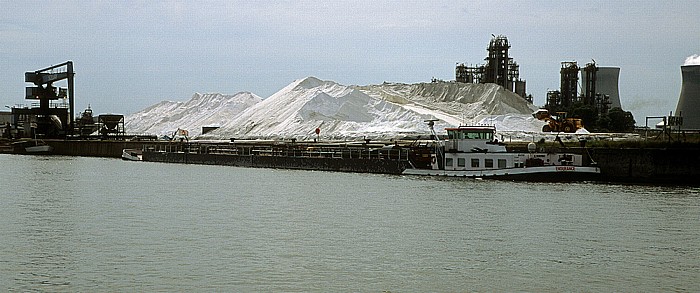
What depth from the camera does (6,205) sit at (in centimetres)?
3056

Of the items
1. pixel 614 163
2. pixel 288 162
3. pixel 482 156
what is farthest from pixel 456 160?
pixel 288 162

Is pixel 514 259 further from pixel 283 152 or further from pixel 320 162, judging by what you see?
pixel 283 152

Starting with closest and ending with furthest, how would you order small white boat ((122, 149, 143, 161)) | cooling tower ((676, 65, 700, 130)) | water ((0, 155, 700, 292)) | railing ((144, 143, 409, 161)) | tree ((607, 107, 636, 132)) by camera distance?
water ((0, 155, 700, 292)) < railing ((144, 143, 409, 161)) < cooling tower ((676, 65, 700, 130)) < small white boat ((122, 149, 143, 161)) < tree ((607, 107, 636, 132))

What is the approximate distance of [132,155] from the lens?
7406 centimetres

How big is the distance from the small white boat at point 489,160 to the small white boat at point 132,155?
34.3 m

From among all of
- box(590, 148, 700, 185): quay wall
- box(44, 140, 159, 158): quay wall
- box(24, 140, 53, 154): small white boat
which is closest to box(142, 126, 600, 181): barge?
box(590, 148, 700, 185): quay wall

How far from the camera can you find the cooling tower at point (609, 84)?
8875 centimetres

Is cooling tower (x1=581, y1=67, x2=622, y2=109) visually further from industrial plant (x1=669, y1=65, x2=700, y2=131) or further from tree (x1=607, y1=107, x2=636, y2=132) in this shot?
industrial plant (x1=669, y1=65, x2=700, y2=131)

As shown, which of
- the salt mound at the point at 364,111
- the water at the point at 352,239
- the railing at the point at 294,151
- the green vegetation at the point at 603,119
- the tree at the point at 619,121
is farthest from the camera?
the tree at the point at 619,121

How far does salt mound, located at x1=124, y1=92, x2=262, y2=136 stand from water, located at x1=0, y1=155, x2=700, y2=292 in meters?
71.3

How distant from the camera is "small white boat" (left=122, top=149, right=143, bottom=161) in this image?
72750 mm

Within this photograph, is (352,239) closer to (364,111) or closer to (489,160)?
(489,160)

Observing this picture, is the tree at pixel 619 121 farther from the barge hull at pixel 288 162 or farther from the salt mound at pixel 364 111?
the barge hull at pixel 288 162

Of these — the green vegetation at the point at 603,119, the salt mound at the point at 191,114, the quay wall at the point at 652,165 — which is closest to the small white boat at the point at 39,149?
the salt mound at the point at 191,114
